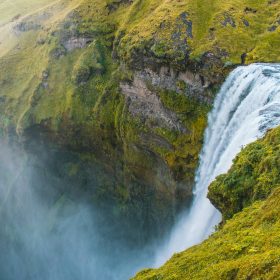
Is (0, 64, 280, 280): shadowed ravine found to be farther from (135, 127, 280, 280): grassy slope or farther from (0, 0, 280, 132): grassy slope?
(135, 127, 280, 280): grassy slope

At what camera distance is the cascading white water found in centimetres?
2198

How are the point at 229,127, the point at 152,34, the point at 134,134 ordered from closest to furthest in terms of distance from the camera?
the point at 229,127 → the point at 152,34 → the point at 134,134

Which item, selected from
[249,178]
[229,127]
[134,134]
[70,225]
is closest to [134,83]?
[134,134]

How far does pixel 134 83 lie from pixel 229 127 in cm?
1210

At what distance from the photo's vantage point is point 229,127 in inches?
1029

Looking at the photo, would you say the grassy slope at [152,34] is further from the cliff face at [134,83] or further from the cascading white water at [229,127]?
the cascading white water at [229,127]

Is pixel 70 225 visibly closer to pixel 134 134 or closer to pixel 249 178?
pixel 134 134

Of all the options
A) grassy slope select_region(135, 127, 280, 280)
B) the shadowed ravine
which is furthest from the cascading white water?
grassy slope select_region(135, 127, 280, 280)

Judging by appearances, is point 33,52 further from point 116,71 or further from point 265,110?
point 265,110

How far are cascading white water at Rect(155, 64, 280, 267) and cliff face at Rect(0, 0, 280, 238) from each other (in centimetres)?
188

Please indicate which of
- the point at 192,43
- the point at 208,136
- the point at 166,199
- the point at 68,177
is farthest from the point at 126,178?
the point at 192,43

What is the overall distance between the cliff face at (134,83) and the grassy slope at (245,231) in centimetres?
1205

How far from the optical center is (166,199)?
117ft

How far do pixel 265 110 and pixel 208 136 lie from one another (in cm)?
854
